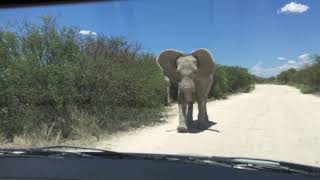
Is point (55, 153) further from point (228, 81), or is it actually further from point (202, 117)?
point (228, 81)

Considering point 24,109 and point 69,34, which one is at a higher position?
point 69,34

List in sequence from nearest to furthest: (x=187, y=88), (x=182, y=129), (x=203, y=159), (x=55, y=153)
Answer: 1. (x=203, y=159)
2. (x=55, y=153)
3. (x=182, y=129)
4. (x=187, y=88)

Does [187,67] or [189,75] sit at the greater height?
[187,67]

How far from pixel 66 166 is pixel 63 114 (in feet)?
41.0

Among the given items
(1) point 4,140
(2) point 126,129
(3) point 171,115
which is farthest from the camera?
(3) point 171,115

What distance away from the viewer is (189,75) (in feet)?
58.9

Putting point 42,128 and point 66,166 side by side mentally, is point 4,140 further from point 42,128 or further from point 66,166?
point 66,166

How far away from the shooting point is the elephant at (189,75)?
17922 millimetres

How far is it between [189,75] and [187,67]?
25cm

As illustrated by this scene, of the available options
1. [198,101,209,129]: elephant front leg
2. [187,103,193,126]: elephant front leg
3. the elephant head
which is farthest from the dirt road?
the elephant head

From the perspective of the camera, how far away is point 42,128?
15570 mm

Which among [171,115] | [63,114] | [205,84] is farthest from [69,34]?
[171,115]

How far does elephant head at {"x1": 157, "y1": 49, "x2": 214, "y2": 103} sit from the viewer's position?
17925 mm

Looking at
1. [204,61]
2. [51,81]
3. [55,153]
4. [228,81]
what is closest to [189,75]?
[204,61]
